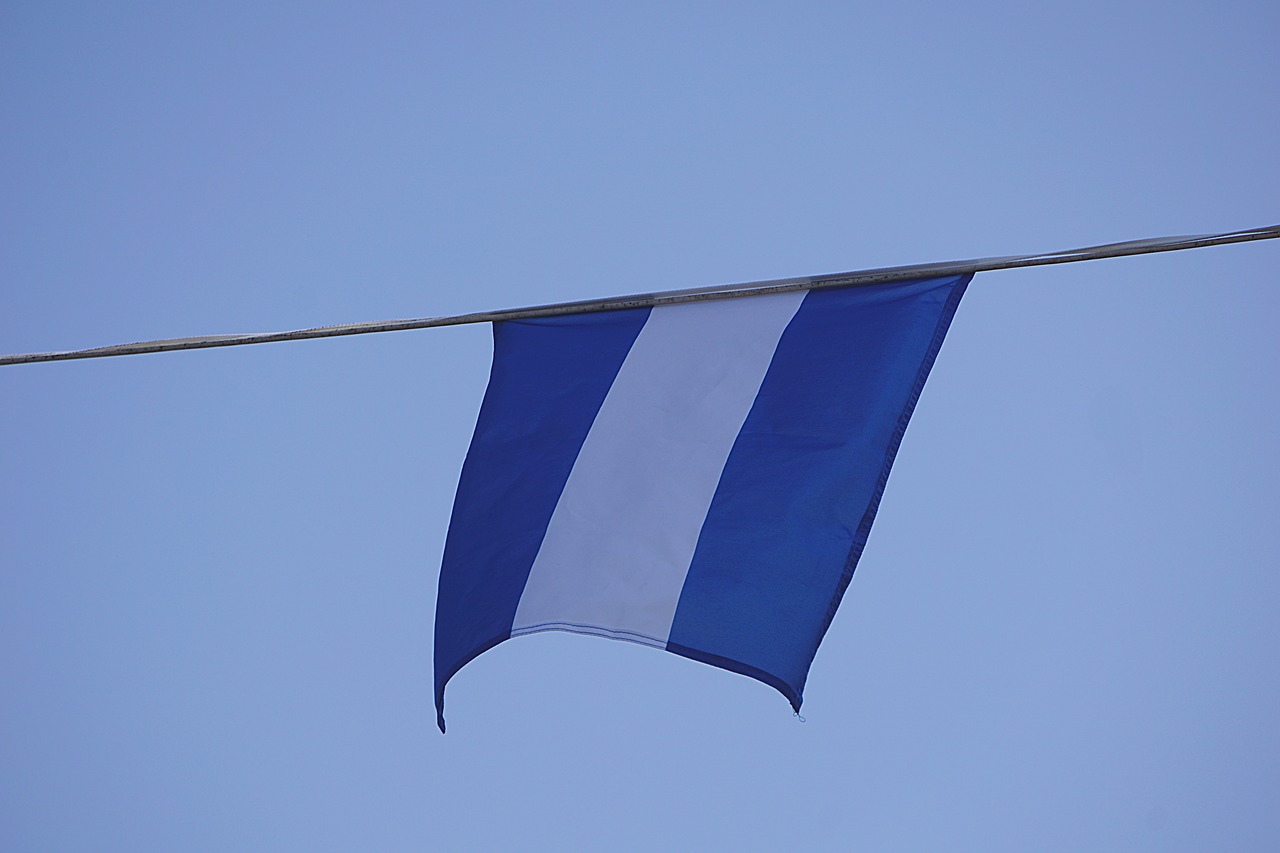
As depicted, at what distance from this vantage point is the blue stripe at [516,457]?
18.5 ft

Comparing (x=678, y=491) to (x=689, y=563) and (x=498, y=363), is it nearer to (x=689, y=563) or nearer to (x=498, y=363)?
(x=689, y=563)

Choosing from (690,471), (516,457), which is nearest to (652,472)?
(690,471)

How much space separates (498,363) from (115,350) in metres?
1.63

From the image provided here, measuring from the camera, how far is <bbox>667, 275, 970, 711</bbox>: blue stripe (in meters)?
4.96

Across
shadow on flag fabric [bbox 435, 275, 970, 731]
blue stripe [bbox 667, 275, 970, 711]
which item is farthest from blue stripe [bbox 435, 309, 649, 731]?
blue stripe [bbox 667, 275, 970, 711]

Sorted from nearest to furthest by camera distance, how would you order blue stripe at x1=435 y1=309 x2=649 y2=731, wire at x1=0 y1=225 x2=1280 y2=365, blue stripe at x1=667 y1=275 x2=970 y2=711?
→ wire at x1=0 y1=225 x2=1280 y2=365 < blue stripe at x1=667 y1=275 x2=970 y2=711 < blue stripe at x1=435 y1=309 x2=649 y2=731

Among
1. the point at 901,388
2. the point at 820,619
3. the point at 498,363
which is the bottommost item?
the point at 820,619

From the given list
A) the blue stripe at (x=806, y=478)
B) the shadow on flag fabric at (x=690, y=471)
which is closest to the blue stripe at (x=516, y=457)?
the shadow on flag fabric at (x=690, y=471)

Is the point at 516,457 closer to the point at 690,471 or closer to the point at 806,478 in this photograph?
the point at 690,471

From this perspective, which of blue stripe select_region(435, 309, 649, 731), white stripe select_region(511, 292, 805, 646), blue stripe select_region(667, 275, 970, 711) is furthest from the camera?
blue stripe select_region(435, 309, 649, 731)

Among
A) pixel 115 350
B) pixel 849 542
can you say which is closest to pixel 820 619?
pixel 849 542

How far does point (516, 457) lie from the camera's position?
580 cm

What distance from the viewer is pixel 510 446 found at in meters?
5.82

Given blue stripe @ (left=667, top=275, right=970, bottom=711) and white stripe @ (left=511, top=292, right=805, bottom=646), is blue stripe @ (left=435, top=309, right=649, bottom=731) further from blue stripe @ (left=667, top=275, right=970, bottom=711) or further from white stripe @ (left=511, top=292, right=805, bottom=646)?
blue stripe @ (left=667, top=275, right=970, bottom=711)
